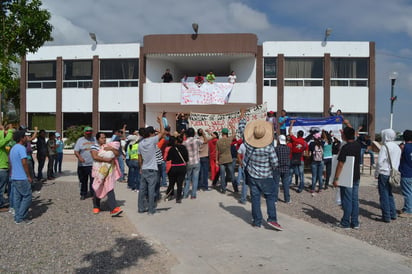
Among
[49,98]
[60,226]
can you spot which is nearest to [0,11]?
[60,226]

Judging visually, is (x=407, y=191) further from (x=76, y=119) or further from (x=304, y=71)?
(x=76, y=119)

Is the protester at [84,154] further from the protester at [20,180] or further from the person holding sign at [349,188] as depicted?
the person holding sign at [349,188]

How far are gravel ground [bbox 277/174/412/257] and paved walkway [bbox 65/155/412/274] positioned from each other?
35 centimetres

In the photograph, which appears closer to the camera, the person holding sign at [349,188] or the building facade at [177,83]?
the person holding sign at [349,188]

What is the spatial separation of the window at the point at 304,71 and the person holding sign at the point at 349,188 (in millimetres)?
15326

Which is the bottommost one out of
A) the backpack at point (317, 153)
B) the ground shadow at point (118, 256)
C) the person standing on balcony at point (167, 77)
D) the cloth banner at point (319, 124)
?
the ground shadow at point (118, 256)

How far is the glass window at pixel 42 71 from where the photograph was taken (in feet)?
72.0

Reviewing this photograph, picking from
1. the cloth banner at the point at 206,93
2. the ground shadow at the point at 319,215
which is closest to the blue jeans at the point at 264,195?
the ground shadow at the point at 319,215

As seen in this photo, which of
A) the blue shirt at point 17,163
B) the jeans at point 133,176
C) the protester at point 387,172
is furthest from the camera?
the jeans at point 133,176

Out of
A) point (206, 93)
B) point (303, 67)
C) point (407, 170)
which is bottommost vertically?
point (407, 170)

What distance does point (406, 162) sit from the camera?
6422 millimetres

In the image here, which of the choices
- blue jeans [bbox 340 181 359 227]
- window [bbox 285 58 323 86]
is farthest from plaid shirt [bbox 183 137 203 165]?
window [bbox 285 58 323 86]

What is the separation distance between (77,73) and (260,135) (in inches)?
760

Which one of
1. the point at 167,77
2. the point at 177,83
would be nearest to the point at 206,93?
the point at 177,83
